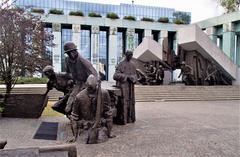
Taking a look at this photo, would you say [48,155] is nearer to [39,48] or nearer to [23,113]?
[23,113]

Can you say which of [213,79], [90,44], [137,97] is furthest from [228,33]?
[90,44]

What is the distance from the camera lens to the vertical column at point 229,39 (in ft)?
92.2

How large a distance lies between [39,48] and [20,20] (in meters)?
1.16

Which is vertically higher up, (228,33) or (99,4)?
(99,4)

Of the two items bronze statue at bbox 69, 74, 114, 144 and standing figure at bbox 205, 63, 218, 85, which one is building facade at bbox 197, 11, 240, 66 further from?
bronze statue at bbox 69, 74, 114, 144

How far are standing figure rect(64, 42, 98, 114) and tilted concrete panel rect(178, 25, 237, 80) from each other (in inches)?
559

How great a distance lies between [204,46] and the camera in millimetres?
20156

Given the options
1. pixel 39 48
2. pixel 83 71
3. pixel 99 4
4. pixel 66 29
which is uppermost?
pixel 99 4

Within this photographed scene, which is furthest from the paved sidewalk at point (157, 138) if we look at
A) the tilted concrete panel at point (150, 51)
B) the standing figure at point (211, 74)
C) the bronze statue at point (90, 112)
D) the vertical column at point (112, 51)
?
the vertical column at point (112, 51)

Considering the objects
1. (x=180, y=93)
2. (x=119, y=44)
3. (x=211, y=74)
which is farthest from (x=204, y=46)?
(x=119, y=44)

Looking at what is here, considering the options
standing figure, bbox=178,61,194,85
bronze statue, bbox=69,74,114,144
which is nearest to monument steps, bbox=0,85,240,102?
standing figure, bbox=178,61,194,85

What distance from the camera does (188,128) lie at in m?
7.70

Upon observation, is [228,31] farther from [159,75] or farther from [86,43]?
[86,43]

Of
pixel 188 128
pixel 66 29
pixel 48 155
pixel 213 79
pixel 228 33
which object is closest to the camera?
pixel 48 155
